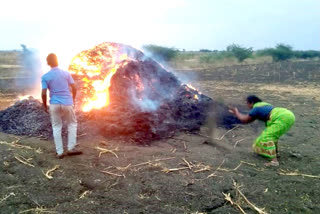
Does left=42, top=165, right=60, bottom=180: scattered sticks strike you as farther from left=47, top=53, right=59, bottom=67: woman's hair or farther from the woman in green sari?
the woman in green sari

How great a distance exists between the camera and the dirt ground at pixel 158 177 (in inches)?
181

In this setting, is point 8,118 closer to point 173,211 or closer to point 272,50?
point 173,211

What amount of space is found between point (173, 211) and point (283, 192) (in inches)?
78.3

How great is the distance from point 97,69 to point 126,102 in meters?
2.18

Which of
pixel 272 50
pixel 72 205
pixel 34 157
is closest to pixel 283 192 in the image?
pixel 72 205

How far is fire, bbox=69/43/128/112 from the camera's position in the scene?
336 inches

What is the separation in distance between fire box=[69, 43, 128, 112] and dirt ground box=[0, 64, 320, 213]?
1483mm

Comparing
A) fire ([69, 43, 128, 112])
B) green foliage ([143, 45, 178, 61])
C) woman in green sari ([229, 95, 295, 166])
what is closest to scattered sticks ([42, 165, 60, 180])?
fire ([69, 43, 128, 112])

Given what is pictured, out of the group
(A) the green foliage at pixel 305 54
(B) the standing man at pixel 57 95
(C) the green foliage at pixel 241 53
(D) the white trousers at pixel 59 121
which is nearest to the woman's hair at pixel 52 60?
(B) the standing man at pixel 57 95

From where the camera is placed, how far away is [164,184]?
5258mm

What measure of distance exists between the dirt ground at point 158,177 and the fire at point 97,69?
148 centimetres

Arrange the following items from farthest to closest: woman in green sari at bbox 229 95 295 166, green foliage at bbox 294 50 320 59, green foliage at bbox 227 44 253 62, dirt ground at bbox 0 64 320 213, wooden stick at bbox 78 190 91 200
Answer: green foliage at bbox 294 50 320 59 → green foliage at bbox 227 44 253 62 → woman in green sari at bbox 229 95 295 166 → wooden stick at bbox 78 190 91 200 → dirt ground at bbox 0 64 320 213

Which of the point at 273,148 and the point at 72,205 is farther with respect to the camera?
the point at 273,148

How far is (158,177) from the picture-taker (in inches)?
218
